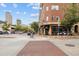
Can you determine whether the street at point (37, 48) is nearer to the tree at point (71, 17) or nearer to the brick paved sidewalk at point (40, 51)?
the brick paved sidewalk at point (40, 51)

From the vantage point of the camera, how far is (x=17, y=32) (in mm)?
17156

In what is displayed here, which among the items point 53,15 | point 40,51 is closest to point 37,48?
point 40,51

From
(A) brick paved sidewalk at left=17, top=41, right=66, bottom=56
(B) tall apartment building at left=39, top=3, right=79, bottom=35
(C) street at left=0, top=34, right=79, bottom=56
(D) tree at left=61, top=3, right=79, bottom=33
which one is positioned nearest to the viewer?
(A) brick paved sidewalk at left=17, top=41, right=66, bottom=56

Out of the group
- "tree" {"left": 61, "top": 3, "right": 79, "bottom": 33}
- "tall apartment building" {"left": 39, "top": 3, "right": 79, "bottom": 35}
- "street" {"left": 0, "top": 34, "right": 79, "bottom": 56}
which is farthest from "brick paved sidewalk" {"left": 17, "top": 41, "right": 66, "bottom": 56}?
"tall apartment building" {"left": 39, "top": 3, "right": 79, "bottom": 35}

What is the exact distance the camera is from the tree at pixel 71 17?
59.0 feet

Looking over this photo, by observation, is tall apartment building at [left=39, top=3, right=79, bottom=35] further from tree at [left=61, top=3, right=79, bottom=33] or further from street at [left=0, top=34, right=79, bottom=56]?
street at [left=0, top=34, right=79, bottom=56]

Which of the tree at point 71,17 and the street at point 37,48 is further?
the tree at point 71,17

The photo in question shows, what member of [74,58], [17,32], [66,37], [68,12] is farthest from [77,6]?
[74,58]

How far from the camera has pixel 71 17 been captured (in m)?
18.7

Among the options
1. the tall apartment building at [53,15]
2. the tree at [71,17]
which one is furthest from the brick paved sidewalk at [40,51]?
the tall apartment building at [53,15]

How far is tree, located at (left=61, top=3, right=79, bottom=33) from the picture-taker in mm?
17969

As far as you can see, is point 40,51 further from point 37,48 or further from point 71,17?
point 71,17

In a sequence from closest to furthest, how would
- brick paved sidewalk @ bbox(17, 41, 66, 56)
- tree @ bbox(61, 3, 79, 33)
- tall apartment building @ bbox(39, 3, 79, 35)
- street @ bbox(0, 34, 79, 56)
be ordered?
brick paved sidewalk @ bbox(17, 41, 66, 56)
street @ bbox(0, 34, 79, 56)
tree @ bbox(61, 3, 79, 33)
tall apartment building @ bbox(39, 3, 79, 35)

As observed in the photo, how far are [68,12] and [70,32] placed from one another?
2084 mm
